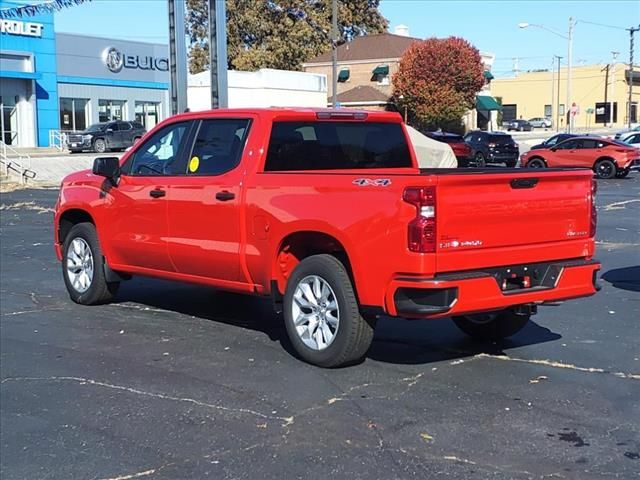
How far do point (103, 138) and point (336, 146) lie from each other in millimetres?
37104

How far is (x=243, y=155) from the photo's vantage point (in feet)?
21.8

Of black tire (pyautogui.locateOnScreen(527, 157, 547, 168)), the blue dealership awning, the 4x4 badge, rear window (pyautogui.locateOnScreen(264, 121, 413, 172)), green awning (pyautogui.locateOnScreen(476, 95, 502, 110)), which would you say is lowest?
black tire (pyautogui.locateOnScreen(527, 157, 547, 168))

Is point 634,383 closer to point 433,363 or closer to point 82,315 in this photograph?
point 433,363

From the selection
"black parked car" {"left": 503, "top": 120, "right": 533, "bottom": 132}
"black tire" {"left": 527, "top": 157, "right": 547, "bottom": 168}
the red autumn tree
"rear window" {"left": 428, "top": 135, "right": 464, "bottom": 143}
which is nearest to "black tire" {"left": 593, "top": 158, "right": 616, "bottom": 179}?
"black tire" {"left": 527, "top": 157, "right": 547, "bottom": 168}

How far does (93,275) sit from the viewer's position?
8258 mm

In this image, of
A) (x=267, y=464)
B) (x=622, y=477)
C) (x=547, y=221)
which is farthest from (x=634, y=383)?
(x=267, y=464)

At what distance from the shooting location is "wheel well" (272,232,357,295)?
605cm

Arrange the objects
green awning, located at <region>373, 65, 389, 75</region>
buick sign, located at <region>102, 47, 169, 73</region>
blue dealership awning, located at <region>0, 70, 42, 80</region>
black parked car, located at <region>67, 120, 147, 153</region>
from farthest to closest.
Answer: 1. green awning, located at <region>373, 65, 389, 75</region>
2. buick sign, located at <region>102, 47, 169, 73</region>
3. blue dealership awning, located at <region>0, 70, 42, 80</region>
4. black parked car, located at <region>67, 120, 147, 153</region>

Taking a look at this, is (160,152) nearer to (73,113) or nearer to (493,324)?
(493,324)

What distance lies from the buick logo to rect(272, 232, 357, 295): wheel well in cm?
4795

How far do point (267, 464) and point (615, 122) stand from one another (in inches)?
3741

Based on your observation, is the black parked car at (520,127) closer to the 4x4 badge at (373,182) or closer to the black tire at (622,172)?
the black tire at (622,172)

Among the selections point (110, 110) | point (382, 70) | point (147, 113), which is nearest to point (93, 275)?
point (110, 110)

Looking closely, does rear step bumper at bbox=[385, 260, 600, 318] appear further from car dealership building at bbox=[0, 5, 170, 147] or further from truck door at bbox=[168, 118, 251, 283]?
car dealership building at bbox=[0, 5, 170, 147]
